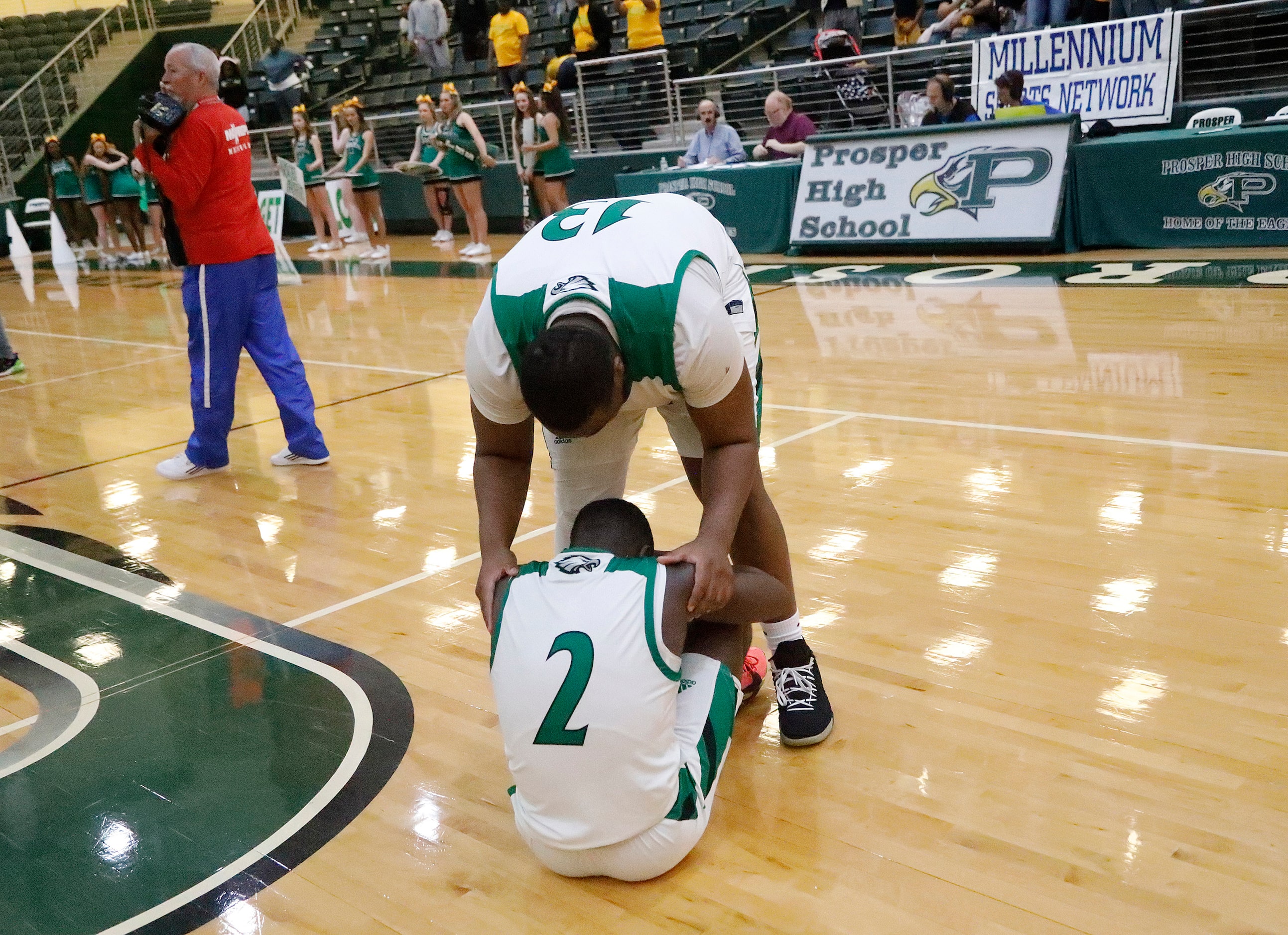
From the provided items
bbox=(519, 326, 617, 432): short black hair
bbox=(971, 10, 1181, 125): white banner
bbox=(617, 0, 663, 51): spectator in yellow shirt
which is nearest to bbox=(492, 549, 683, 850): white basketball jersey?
bbox=(519, 326, 617, 432): short black hair

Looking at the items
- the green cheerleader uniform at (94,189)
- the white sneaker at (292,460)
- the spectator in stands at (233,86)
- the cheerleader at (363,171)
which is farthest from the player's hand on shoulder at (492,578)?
the green cheerleader uniform at (94,189)

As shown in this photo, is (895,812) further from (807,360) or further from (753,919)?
(807,360)

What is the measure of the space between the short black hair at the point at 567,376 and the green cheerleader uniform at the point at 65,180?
62.4 feet

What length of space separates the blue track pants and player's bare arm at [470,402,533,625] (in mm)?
3088

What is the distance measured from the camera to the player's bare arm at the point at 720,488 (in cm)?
227

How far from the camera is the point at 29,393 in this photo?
7.93 meters

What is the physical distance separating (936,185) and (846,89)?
9.15 ft

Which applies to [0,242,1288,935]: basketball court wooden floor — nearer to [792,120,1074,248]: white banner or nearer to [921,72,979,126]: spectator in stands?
[792,120,1074,248]: white banner

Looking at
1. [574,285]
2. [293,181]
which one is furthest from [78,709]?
[293,181]

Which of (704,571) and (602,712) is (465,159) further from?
(602,712)

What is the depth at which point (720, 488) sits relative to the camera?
2348 millimetres

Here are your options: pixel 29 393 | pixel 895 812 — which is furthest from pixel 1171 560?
pixel 29 393

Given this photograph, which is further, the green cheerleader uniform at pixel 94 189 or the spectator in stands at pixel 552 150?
the green cheerleader uniform at pixel 94 189

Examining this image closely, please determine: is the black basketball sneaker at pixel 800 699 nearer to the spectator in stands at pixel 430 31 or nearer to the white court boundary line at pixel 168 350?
the white court boundary line at pixel 168 350
